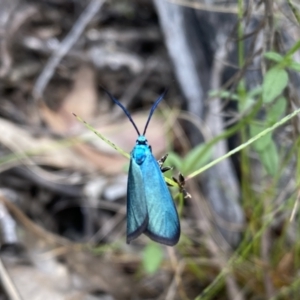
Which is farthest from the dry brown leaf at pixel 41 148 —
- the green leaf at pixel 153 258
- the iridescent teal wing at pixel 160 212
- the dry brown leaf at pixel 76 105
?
the iridescent teal wing at pixel 160 212

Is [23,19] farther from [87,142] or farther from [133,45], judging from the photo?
[87,142]

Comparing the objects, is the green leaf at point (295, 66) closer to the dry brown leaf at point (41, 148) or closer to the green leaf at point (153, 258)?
the green leaf at point (153, 258)

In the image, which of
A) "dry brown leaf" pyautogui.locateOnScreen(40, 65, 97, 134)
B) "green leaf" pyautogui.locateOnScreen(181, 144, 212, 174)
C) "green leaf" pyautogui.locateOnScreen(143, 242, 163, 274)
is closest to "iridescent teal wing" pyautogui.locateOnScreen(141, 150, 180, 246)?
"green leaf" pyautogui.locateOnScreen(181, 144, 212, 174)

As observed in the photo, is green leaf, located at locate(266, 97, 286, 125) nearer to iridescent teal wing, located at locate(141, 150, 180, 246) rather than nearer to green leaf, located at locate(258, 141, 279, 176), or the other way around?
green leaf, located at locate(258, 141, 279, 176)

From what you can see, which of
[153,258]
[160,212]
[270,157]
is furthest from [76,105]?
[160,212]

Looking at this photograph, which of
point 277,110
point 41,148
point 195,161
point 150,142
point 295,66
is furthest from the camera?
point 150,142

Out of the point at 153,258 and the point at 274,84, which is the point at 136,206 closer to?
the point at 274,84
